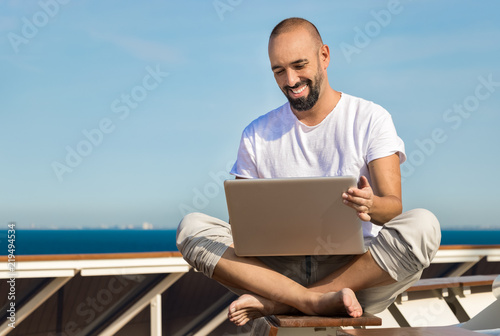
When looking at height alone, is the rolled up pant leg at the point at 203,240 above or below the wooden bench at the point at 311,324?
above

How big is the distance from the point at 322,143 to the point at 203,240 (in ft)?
1.99

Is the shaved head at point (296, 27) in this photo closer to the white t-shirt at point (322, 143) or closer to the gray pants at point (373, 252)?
the white t-shirt at point (322, 143)

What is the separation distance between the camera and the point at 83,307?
4137 mm

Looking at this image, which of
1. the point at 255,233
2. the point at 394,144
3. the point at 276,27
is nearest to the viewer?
the point at 255,233

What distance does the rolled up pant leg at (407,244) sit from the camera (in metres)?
1.77

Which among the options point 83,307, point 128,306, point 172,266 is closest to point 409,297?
point 172,266

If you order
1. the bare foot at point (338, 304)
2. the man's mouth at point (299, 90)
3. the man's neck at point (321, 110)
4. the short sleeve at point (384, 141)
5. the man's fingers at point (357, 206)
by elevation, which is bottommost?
the bare foot at point (338, 304)

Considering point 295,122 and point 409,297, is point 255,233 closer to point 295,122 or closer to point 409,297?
point 295,122

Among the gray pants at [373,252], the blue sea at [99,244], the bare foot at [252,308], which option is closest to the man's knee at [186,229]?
the gray pants at [373,252]

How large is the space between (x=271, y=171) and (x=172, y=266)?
183cm

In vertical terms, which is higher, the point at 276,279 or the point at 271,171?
the point at 271,171

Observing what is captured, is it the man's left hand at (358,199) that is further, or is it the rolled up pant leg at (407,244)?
the rolled up pant leg at (407,244)

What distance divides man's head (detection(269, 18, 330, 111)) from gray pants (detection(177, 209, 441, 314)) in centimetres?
57

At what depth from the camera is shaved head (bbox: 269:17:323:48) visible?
88.1 inches
